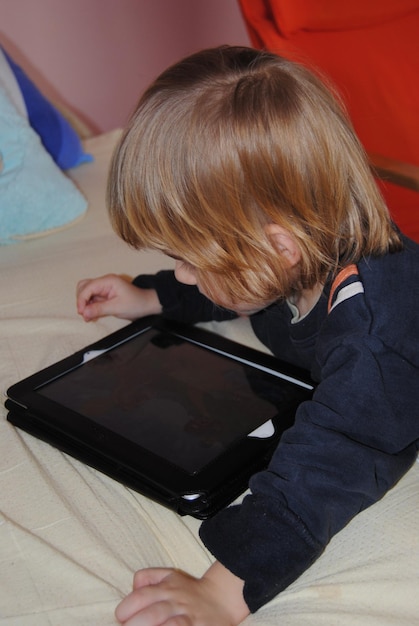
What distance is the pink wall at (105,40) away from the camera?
1.58m

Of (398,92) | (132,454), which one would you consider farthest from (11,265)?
(398,92)

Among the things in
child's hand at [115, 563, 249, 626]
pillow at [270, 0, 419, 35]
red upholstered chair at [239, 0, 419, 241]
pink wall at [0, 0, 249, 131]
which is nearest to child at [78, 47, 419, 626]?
child's hand at [115, 563, 249, 626]

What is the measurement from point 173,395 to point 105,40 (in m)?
1.14

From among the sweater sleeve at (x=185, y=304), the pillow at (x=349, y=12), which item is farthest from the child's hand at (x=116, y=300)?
the pillow at (x=349, y=12)

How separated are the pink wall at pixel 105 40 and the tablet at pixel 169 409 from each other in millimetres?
925

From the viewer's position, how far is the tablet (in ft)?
2.19

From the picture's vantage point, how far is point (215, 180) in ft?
2.18

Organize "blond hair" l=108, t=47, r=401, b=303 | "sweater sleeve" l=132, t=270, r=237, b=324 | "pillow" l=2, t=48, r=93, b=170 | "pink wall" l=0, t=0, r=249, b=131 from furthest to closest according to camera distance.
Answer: "pink wall" l=0, t=0, r=249, b=131, "pillow" l=2, t=48, r=93, b=170, "sweater sleeve" l=132, t=270, r=237, b=324, "blond hair" l=108, t=47, r=401, b=303

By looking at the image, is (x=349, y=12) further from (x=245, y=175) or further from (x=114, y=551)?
(x=114, y=551)

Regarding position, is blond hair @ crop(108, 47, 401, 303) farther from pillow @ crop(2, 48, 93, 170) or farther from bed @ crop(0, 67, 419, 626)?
pillow @ crop(2, 48, 93, 170)

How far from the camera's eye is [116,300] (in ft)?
3.09

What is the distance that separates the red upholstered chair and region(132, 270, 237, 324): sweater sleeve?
1.11ft

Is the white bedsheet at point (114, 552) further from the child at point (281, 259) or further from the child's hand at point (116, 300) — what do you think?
the child's hand at point (116, 300)

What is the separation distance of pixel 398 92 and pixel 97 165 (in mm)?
547
